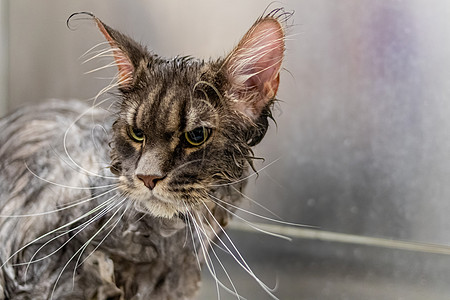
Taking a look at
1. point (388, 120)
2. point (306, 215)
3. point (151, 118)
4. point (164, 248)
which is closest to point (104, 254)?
point (164, 248)

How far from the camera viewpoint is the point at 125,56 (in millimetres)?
683

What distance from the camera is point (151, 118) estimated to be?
2.10 ft

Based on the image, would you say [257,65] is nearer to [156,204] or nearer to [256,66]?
[256,66]

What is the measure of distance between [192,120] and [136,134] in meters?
0.08

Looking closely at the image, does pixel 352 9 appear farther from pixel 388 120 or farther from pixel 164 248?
pixel 164 248

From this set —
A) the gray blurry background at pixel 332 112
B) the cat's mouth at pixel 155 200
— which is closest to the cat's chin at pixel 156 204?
the cat's mouth at pixel 155 200

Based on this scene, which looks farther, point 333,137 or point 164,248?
point 333,137

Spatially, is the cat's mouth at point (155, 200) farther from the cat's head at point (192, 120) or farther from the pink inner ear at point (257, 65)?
the pink inner ear at point (257, 65)

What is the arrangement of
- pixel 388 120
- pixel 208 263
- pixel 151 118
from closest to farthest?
pixel 151 118, pixel 208 263, pixel 388 120

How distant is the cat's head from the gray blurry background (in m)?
0.08

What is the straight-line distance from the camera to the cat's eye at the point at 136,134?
2.14 feet

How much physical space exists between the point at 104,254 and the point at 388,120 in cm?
48

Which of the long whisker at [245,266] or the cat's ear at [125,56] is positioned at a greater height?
the cat's ear at [125,56]

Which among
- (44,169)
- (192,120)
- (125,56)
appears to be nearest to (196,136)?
(192,120)
